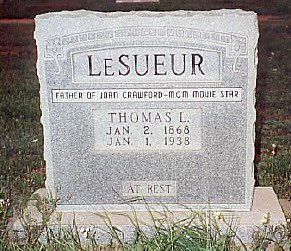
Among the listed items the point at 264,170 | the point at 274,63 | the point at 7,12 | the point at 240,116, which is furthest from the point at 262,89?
the point at 7,12

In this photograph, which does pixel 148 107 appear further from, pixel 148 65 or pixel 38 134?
pixel 38 134

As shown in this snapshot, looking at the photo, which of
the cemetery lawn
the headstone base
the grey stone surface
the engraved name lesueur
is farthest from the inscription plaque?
the cemetery lawn

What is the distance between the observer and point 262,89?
7410 mm

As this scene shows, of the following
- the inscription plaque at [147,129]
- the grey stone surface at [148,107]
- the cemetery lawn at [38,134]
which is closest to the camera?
the grey stone surface at [148,107]

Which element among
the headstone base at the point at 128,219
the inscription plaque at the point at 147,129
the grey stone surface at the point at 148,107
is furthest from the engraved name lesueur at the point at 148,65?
the headstone base at the point at 128,219

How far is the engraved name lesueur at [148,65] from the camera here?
135 inches

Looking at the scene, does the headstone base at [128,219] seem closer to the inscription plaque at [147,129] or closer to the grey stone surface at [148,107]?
the grey stone surface at [148,107]

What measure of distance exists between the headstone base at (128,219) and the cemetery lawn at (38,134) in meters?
0.13

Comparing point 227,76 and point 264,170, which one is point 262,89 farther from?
point 227,76

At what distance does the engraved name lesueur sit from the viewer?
A: 3.42m

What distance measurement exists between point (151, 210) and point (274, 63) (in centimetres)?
525

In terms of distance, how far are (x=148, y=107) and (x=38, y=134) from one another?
2428 mm

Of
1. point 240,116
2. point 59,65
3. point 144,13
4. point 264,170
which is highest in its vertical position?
point 144,13

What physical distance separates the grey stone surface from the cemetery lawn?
34 centimetres
